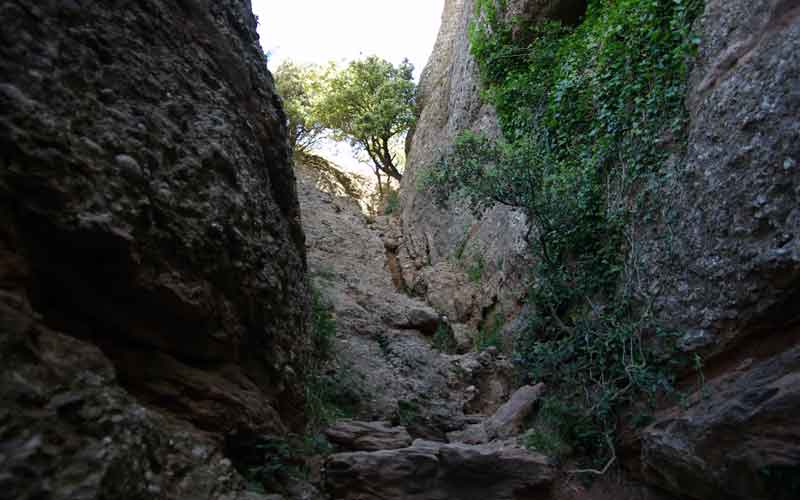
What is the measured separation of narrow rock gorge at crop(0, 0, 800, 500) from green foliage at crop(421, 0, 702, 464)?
0.66ft

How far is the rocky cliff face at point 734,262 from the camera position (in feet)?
11.6

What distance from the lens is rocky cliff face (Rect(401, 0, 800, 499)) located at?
3.53 m

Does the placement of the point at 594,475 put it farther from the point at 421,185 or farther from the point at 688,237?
the point at 421,185

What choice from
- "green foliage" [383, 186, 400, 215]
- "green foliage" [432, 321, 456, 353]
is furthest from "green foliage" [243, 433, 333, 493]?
"green foliage" [383, 186, 400, 215]

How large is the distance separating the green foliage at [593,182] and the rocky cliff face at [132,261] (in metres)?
3.20

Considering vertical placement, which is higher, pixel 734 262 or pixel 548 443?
pixel 734 262

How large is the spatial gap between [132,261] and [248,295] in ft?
4.61

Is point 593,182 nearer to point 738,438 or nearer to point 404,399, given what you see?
point 738,438

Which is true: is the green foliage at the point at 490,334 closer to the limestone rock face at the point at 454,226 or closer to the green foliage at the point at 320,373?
the limestone rock face at the point at 454,226

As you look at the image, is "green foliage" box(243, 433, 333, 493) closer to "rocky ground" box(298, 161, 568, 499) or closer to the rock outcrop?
"rocky ground" box(298, 161, 568, 499)

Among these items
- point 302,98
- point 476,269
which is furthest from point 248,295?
point 302,98

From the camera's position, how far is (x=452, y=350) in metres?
9.61

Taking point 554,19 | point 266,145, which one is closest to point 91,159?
point 266,145

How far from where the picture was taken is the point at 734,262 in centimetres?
432
